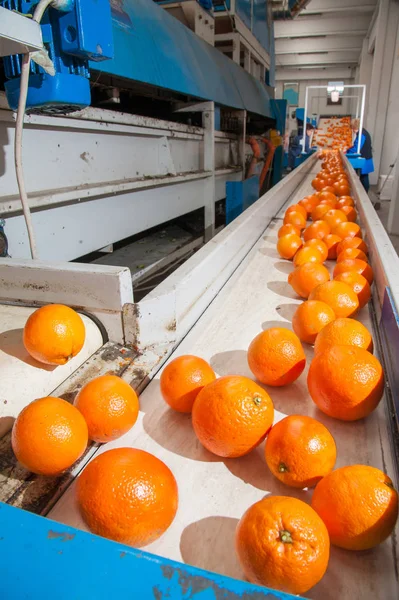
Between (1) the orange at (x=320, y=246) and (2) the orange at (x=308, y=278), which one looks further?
(1) the orange at (x=320, y=246)

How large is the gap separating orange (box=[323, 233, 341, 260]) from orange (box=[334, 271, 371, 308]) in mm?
497

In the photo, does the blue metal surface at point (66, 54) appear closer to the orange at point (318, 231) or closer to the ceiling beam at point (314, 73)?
the orange at point (318, 231)

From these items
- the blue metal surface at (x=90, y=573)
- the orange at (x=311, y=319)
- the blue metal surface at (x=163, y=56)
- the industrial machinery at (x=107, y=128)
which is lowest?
the orange at (x=311, y=319)

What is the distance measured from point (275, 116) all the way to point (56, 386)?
24.3 ft

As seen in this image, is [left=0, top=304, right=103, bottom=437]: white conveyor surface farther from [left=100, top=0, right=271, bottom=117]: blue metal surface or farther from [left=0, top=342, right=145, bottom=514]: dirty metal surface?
[left=100, top=0, right=271, bottom=117]: blue metal surface

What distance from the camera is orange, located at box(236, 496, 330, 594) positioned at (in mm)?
496

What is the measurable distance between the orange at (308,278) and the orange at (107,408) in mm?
807

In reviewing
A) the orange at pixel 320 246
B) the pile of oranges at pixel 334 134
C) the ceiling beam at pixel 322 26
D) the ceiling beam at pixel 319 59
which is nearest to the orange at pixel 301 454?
the orange at pixel 320 246

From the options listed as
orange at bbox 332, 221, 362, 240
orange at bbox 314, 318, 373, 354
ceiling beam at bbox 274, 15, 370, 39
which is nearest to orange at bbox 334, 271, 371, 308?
orange at bbox 314, 318, 373, 354

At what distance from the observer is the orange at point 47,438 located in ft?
2.15

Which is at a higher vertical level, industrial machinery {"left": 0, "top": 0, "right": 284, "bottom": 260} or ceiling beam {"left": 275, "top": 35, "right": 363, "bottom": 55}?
ceiling beam {"left": 275, "top": 35, "right": 363, "bottom": 55}

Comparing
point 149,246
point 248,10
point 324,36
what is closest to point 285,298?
point 149,246

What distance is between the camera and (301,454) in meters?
0.65

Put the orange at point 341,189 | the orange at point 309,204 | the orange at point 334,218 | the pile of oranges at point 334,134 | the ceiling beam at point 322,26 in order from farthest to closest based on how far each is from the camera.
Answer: the ceiling beam at point 322,26 → the pile of oranges at point 334,134 → the orange at point 341,189 → the orange at point 309,204 → the orange at point 334,218
